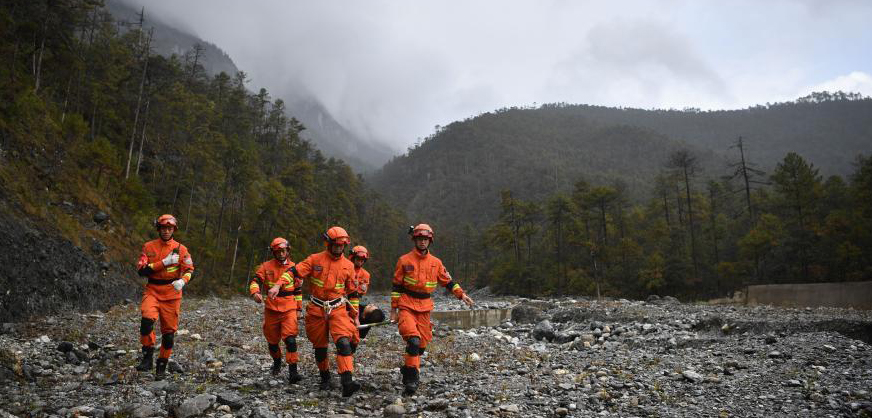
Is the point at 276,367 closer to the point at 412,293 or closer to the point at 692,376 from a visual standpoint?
the point at 412,293

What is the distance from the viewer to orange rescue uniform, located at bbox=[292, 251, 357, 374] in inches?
259

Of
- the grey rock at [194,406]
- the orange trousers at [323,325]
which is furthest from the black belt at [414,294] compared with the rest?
the grey rock at [194,406]

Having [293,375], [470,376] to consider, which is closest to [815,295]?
[470,376]

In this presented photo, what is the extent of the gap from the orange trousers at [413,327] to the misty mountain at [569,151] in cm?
9660

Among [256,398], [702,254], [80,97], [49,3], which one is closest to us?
[256,398]

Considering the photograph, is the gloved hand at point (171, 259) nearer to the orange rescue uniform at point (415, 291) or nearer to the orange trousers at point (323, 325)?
the orange trousers at point (323, 325)

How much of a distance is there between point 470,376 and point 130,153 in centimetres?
2825

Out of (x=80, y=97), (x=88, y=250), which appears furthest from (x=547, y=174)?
(x=88, y=250)

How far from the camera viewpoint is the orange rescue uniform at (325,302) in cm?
657

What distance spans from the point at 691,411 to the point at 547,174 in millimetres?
124356

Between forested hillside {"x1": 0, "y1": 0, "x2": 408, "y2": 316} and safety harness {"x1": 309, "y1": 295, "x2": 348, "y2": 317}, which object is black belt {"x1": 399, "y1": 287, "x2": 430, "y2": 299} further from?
forested hillside {"x1": 0, "y1": 0, "x2": 408, "y2": 316}

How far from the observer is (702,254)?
141 feet

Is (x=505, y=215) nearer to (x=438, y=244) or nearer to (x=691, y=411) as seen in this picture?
(x=438, y=244)

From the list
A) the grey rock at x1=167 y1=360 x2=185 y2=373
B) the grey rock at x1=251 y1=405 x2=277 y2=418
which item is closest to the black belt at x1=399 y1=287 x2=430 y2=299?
the grey rock at x1=251 y1=405 x2=277 y2=418
